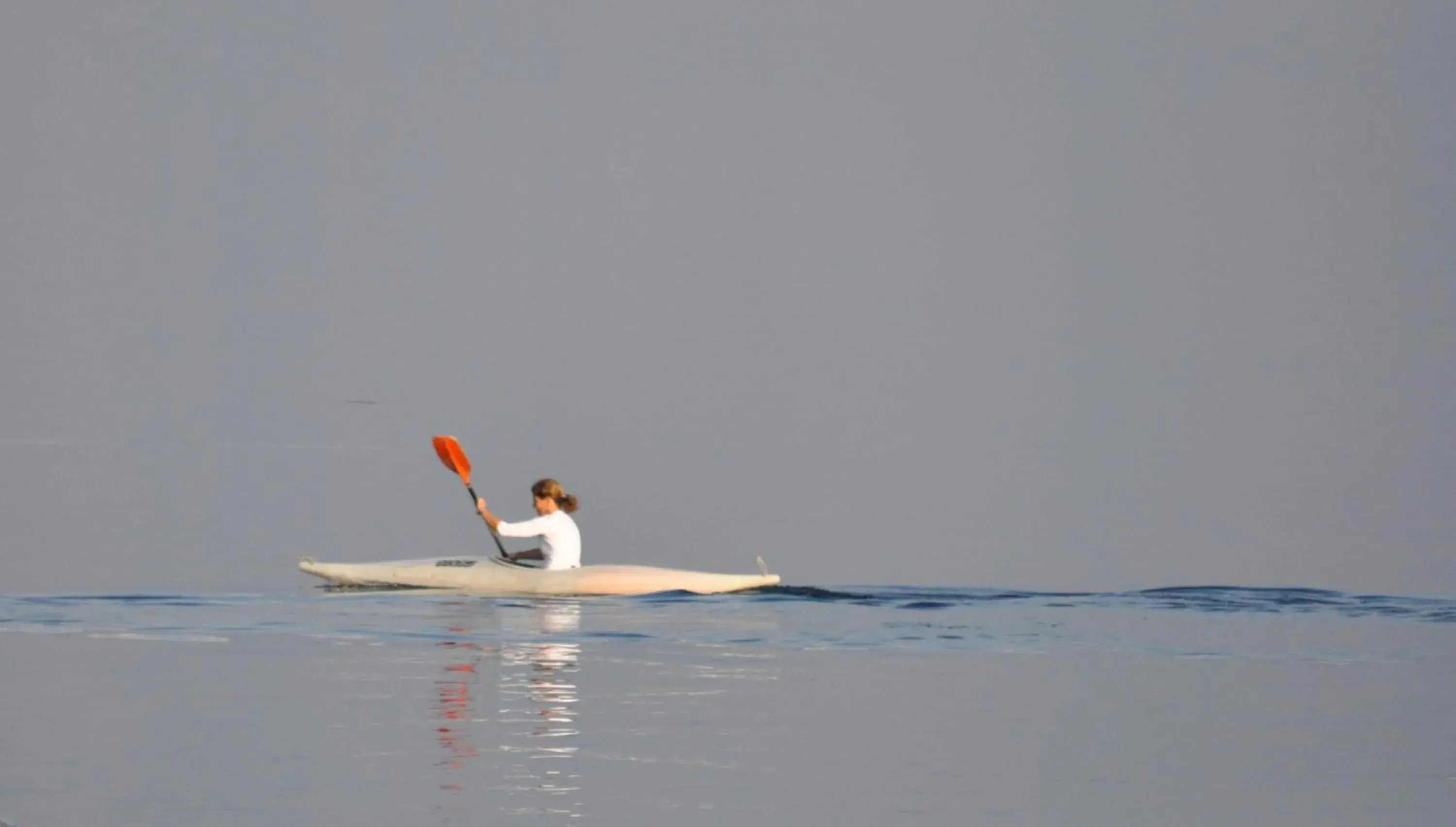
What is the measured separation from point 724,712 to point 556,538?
22.4ft

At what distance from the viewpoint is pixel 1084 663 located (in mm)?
14305

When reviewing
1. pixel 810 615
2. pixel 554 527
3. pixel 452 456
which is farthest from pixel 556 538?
pixel 452 456

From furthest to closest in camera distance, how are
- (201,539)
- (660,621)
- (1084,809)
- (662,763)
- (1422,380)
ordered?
1. (1422,380)
2. (201,539)
3. (660,621)
4. (662,763)
5. (1084,809)

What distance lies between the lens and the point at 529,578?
18484 mm

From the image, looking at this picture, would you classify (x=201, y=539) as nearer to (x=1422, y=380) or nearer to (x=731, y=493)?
(x=731, y=493)

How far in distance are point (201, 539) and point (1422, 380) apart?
45598mm

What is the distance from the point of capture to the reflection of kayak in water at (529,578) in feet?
60.0

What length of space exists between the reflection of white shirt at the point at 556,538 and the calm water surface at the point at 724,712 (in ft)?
3.22

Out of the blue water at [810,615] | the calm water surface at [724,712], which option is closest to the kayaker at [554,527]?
the blue water at [810,615]

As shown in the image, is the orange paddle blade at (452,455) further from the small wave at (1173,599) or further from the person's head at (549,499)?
Answer: the small wave at (1173,599)

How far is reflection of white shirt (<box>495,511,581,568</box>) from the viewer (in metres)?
18.5

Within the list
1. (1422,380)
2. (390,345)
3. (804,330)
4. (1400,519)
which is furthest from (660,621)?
(804,330)

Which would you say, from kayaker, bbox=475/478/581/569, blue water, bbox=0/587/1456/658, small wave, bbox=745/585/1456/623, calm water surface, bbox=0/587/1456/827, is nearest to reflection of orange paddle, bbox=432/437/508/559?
kayaker, bbox=475/478/581/569

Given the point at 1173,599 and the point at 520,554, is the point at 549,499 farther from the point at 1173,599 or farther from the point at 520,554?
the point at 1173,599
